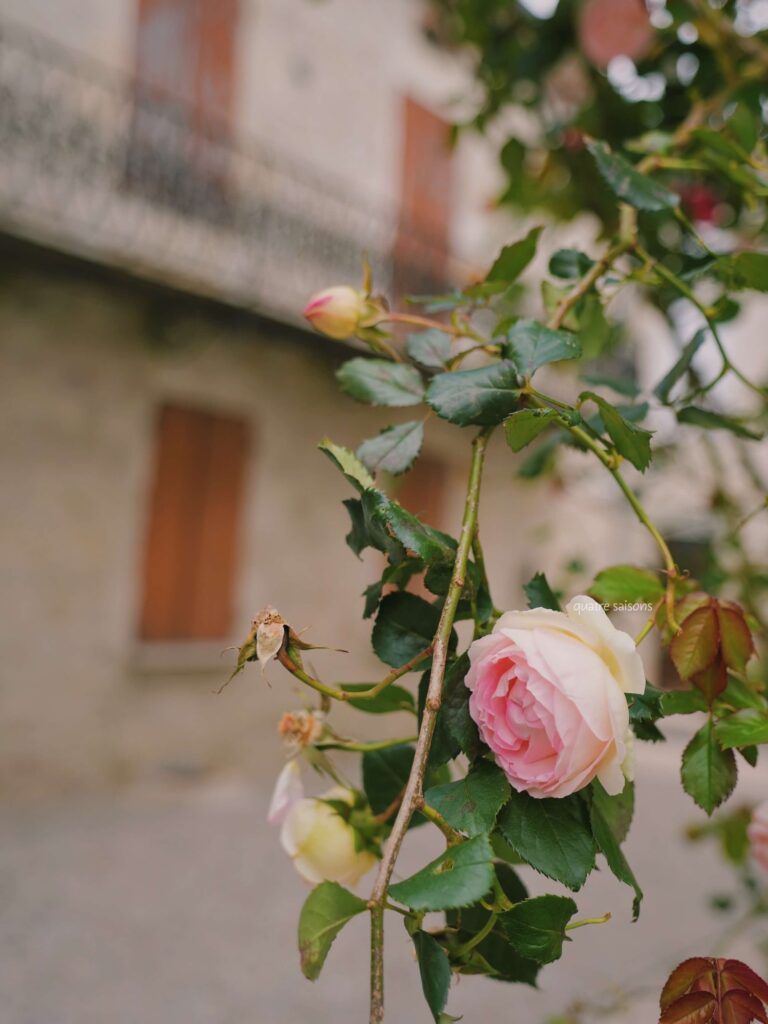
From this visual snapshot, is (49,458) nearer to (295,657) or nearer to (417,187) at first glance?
(417,187)

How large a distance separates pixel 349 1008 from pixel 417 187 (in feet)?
19.8

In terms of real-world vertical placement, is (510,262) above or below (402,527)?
above

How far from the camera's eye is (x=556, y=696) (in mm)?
435

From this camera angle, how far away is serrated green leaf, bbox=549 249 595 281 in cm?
78

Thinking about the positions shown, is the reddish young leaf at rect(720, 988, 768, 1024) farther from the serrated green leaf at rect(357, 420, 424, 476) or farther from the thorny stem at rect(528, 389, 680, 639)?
the serrated green leaf at rect(357, 420, 424, 476)

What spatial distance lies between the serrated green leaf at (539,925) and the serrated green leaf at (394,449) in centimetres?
29

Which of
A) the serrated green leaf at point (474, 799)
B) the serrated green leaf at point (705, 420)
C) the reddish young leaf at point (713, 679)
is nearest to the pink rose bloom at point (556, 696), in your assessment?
the serrated green leaf at point (474, 799)

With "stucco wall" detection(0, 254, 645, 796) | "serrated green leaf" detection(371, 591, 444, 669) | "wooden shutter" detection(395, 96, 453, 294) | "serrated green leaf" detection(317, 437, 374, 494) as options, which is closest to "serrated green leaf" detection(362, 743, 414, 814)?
"serrated green leaf" detection(371, 591, 444, 669)

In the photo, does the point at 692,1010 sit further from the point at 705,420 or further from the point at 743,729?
the point at 705,420

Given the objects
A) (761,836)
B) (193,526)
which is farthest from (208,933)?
(761,836)

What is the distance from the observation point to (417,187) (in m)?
7.12

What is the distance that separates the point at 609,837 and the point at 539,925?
76 millimetres

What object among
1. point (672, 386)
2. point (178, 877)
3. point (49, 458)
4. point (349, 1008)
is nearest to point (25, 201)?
point (49, 458)

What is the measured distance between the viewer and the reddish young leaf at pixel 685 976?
1.66 ft
